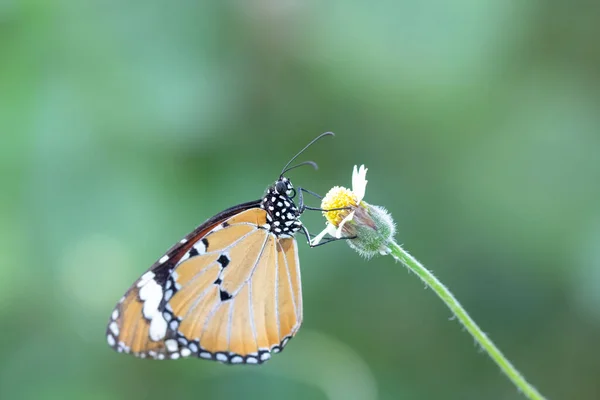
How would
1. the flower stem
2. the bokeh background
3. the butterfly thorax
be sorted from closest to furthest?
1. the flower stem
2. the butterfly thorax
3. the bokeh background

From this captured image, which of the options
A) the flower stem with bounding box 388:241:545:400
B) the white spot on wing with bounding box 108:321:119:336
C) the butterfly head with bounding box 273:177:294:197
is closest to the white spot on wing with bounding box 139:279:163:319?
the white spot on wing with bounding box 108:321:119:336

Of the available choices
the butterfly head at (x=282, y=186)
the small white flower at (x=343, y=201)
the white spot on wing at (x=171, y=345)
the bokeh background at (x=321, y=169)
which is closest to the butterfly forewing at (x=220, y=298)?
the white spot on wing at (x=171, y=345)

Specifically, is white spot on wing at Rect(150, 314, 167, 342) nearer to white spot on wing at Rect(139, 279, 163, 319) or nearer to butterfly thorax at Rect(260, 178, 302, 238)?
white spot on wing at Rect(139, 279, 163, 319)

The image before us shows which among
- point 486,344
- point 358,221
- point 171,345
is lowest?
point 486,344

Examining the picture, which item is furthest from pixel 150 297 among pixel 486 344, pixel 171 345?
pixel 486 344

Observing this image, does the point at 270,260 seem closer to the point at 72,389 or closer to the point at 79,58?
the point at 72,389

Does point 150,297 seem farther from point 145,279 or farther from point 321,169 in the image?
point 321,169
